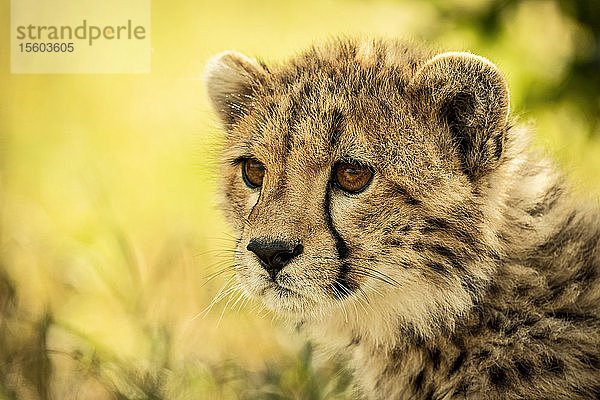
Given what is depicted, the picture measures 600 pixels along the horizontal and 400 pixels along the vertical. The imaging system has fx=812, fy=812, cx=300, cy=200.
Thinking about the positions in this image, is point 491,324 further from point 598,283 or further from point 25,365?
point 25,365

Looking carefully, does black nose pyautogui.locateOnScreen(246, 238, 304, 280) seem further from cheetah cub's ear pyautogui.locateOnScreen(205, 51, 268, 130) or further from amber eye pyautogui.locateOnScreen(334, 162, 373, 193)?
cheetah cub's ear pyautogui.locateOnScreen(205, 51, 268, 130)

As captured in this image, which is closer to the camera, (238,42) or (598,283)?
(598,283)

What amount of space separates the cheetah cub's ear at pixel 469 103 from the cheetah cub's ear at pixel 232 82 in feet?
2.71

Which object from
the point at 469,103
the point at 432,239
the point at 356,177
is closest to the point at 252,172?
the point at 356,177

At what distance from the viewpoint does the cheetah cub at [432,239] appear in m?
2.81

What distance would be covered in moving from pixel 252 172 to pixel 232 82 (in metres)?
0.54

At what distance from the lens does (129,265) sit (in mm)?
4648

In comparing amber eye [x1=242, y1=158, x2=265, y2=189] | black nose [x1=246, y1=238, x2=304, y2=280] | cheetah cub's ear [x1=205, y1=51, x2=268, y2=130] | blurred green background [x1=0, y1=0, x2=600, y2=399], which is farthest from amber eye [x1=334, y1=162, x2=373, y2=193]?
blurred green background [x1=0, y1=0, x2=600, y2=399]

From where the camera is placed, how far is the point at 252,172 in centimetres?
323

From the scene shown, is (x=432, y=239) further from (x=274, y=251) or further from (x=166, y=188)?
(x=166, y=188)

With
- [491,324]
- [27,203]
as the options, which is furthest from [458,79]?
[27,203]

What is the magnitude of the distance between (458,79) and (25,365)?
2468mm

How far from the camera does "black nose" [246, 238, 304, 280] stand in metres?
2.78

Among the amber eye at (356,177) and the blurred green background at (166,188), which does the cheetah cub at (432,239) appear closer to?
the amber eye at (356,177)
